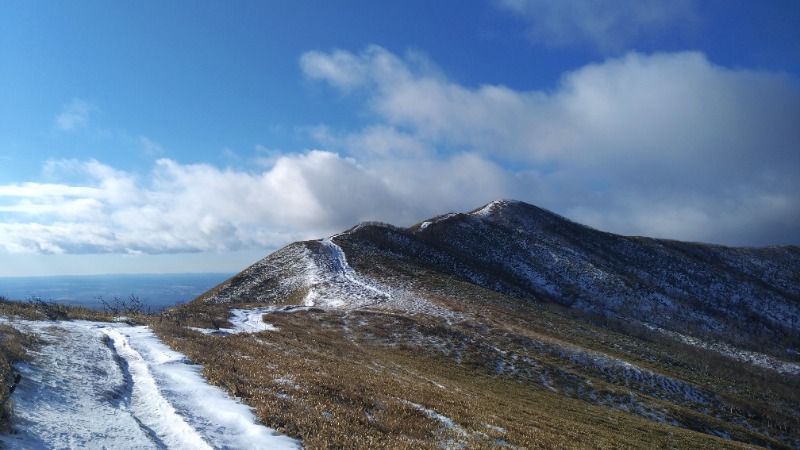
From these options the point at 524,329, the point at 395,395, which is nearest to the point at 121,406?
the point at 395,395

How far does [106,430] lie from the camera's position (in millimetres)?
10016

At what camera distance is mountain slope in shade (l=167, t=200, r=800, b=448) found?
704 inches

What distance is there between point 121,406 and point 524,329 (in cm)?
3858

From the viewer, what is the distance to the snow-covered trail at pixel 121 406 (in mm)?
9570

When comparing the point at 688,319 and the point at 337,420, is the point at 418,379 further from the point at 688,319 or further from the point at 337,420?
the point at 688,319

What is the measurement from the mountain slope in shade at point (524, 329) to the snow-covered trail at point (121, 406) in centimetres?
134

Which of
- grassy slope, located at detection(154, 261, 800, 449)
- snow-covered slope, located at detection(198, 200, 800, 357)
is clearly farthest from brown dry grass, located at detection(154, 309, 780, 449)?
snow-covered slope, located at detection(198, 200, 800, 357)

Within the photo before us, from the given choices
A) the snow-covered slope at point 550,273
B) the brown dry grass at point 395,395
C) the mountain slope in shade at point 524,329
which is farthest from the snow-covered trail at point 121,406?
the snow-covered slope at point 550,273

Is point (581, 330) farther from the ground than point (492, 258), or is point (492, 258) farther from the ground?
point (492, 258)

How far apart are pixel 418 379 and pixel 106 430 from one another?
16.9m

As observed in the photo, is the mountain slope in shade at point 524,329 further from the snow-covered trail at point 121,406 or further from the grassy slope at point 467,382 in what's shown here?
the snow-covered trail at point 121,406

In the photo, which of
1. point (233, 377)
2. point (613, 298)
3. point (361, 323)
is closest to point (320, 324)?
point (361, 323)

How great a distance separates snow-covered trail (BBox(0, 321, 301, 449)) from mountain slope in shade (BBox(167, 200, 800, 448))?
1.34m

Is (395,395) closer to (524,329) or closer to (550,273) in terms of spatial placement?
(524,329)
